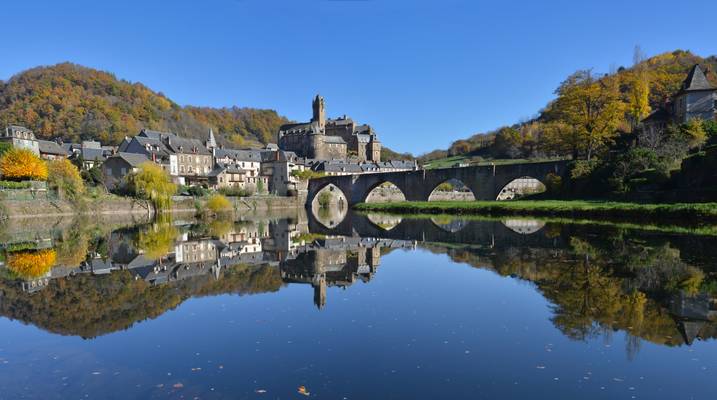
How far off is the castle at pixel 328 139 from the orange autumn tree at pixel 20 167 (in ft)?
201

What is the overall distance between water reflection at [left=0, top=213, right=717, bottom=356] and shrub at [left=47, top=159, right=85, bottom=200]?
20.1 metres

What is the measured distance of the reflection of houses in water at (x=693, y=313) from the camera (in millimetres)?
7285

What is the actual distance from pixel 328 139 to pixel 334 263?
90.7 m

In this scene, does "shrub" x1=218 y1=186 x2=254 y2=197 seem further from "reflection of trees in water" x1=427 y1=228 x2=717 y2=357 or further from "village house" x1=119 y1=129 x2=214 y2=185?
"reflection of trees in water" x1=427 y1=228 x2=717 y2=357

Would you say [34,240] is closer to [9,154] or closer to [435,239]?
[435,239]

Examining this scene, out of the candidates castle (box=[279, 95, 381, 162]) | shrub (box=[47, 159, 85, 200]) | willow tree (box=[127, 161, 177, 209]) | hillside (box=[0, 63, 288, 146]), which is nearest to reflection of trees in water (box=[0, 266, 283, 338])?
willow tree (box=[127, 161, 177, 209])

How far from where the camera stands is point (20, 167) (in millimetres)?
42594

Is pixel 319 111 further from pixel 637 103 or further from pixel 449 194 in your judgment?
pixel 637 103

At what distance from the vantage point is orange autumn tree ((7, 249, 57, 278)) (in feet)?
46.4

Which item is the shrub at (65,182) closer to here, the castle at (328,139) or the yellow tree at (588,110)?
the yellow tree at (588,110)

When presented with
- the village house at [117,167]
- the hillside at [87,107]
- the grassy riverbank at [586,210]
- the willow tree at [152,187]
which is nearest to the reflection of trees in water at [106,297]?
the grassy riverbank at [586,210]

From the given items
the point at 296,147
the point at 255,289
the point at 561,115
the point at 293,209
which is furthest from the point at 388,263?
the point at 296,147

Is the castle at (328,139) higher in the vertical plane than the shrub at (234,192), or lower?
higher

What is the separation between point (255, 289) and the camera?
11.8 metres
